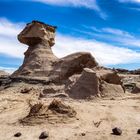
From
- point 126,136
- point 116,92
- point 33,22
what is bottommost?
point 126,136

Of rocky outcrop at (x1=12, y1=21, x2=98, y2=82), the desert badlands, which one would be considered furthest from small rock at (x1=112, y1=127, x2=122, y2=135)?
rocky outcrop at (x1=12, y1=21, x2=98, y2=82)

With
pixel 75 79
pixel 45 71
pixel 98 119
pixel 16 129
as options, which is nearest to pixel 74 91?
pixel 75 79

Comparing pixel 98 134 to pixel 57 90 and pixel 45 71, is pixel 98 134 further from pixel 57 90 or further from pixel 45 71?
pixel 45 71

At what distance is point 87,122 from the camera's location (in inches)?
458

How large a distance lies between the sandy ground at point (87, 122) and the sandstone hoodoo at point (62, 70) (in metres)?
0.83

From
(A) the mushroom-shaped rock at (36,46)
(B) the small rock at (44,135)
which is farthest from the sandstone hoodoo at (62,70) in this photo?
(B) the small rock at (44,135)

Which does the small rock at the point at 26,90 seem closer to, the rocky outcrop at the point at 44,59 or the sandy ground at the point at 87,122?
the rocky outcrop at the point at 44,59

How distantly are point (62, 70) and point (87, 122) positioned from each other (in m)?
8.03

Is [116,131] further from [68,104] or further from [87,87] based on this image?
[87,87]

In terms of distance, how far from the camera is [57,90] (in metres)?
16.2

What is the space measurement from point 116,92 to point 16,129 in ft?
18.9

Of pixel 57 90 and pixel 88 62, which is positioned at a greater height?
pixel 88 62

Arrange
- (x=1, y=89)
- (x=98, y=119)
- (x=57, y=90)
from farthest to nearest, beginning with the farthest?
(x=1, y=89)
(x=57, y=90)
(x=98, y=119)

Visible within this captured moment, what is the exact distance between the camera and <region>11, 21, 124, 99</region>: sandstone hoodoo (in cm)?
1517
